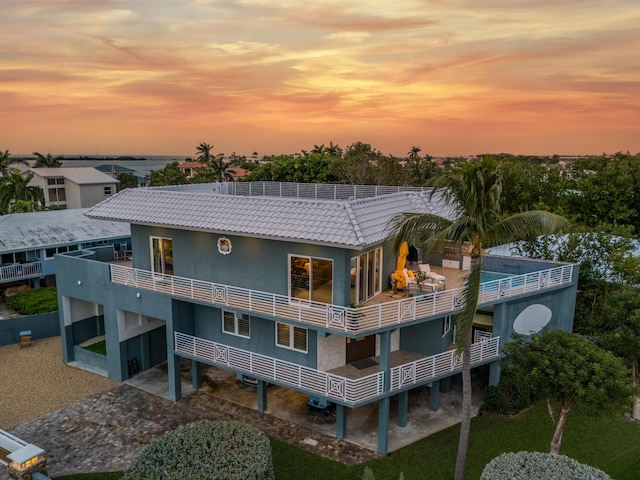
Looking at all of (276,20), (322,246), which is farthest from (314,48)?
(322,246)

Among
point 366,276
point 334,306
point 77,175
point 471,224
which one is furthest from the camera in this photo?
point 77,175

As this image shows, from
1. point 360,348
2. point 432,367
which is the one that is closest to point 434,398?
point 432,367

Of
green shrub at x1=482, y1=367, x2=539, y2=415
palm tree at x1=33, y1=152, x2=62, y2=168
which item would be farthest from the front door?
palm tree at x1=33, y1=152, x2=62, y2=168

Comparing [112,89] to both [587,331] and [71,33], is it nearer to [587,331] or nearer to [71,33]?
[71,33]

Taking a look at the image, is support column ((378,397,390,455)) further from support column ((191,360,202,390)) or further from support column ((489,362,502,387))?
support column ((191,360,202,390))

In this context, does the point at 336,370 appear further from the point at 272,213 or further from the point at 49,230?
the point at 49,230

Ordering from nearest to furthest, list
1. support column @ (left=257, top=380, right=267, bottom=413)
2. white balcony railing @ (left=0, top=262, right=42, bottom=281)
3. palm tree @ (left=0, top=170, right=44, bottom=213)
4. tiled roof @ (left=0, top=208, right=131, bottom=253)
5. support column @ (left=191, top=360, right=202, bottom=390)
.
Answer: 1. support column @ (left=257, top=380, right=267, bottom=413)
2. support column @ (left=191, top=360, right=202, bottom=390)
3. white balcony railing @ (left=0, top=262, right=42, bottom=281)
4. tiled roof @ (left=0, top=208, right=131, bottom=253)
5. palm tree @ (left=0, top=170, right=44, bottom=213)
